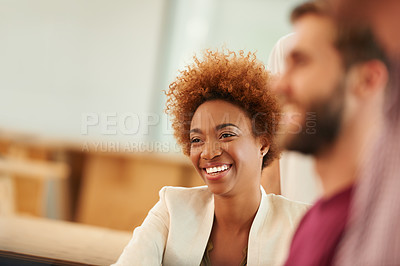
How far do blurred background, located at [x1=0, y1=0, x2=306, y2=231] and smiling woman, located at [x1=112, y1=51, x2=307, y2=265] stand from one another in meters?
2.56

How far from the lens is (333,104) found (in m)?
0.50

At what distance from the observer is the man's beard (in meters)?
0.50

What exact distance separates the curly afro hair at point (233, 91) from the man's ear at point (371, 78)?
1.90 feet

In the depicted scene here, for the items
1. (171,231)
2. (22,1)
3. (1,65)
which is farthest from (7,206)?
(171,231)

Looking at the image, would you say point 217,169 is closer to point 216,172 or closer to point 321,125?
point 216,172

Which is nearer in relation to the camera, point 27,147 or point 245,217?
point 245,217

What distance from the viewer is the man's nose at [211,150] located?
1.00 m

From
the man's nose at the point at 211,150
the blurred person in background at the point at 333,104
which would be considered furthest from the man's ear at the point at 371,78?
the man's nose at the point at 211,150

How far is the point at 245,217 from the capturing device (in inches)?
42.0

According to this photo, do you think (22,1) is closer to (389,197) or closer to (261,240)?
(261,240)

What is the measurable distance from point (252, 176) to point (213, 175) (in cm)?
10

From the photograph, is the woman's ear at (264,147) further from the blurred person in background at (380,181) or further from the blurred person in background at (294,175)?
the blurred person in background at (380,181)

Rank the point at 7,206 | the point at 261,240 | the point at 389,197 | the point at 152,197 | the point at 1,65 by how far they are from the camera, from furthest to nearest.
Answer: the point at 1,65 → the point at 152,197 → the point at 7,206 → the point at 261,240 → the point at 389,197

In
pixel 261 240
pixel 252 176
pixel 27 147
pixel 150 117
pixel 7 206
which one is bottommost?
pixel 7 206
